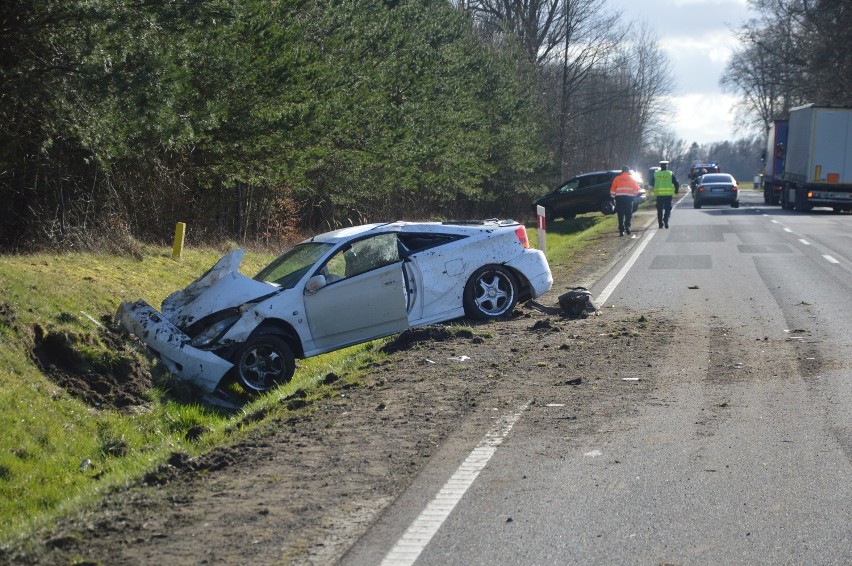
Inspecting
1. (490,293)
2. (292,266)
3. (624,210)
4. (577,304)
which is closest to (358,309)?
(292,266)

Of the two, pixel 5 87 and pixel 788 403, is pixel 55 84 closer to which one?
pixel 5 87

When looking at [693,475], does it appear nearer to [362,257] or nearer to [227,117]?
[362,257]

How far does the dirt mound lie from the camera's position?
982cm

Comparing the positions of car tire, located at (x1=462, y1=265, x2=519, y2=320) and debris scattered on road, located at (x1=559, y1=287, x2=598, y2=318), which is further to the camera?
debris scattered on road, located at (x1=559, y1=287, x2=598, y2=318)

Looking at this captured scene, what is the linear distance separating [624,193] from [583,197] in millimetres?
14183

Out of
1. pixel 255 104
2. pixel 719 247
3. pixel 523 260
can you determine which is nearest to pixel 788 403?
pixel 523 260

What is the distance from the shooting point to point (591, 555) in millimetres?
4590

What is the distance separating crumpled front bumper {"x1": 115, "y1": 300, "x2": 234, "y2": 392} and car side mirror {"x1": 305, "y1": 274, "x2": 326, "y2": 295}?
120 cm

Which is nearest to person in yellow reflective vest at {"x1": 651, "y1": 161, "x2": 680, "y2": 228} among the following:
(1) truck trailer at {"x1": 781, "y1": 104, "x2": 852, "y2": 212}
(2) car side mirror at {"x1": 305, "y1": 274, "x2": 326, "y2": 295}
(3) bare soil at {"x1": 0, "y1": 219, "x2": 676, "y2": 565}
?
(1) truck trailer at {"x1": 781, "y1": 104, "x2": 852, "y2": 212}

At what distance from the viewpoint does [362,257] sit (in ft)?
36.3

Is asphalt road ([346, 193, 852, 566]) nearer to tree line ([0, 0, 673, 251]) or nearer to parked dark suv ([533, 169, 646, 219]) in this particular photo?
tree line ([0, 0, 673, 251])

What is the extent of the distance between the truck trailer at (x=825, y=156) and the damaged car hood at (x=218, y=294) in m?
31.7

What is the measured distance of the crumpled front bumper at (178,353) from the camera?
32.0 ft

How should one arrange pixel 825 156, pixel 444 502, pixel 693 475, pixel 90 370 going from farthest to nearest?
1. pixel 825 156
2. pixel 90 370
3. pixel 693 475
4. pixel 444 502
